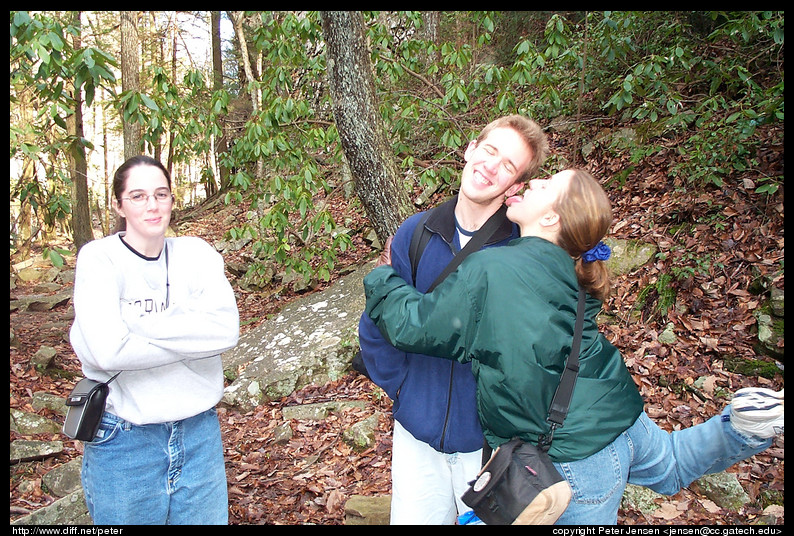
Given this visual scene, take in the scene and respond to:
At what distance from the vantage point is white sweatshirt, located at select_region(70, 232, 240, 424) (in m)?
2.37

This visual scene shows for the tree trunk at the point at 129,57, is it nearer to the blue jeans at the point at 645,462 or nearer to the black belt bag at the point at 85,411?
the black belt bag at the point at 85,411

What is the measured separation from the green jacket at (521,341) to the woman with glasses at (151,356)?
3.21 ft

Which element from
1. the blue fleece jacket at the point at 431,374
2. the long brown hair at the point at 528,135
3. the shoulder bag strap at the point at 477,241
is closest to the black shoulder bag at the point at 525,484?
the blue fleece jacket at the point at 431,374

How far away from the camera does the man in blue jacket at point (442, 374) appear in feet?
7.75

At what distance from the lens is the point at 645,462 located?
93.4 inches

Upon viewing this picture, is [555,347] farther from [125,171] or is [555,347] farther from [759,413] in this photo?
[125,171]

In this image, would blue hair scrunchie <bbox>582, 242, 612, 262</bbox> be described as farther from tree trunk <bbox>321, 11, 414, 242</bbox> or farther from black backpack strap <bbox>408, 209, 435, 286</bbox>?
tree trunk <bbox>321, 11, 414, 242</bbox>

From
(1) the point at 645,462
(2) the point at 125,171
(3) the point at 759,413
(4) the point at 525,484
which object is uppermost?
(2) the point at 125,171

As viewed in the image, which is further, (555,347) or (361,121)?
(361,121)

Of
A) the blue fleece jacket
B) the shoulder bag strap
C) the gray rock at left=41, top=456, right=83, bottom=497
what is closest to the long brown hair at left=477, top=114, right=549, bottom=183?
the shoulder bag strap

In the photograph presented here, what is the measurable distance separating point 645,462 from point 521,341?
0.97 meters

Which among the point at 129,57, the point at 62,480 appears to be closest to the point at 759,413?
the point at 62,480

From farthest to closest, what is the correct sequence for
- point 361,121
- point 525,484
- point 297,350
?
point 297,350, point 361,121, point 525,484
